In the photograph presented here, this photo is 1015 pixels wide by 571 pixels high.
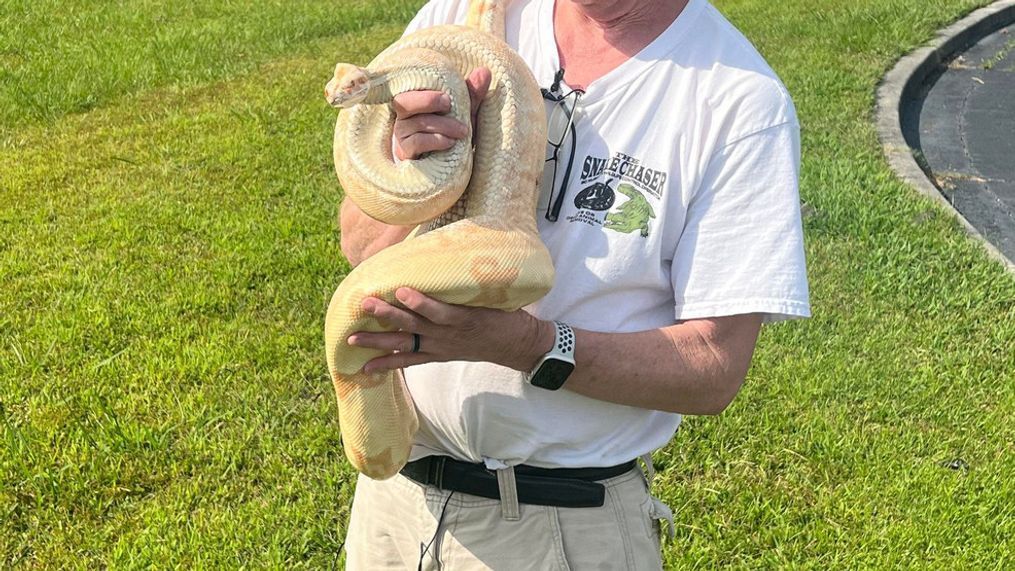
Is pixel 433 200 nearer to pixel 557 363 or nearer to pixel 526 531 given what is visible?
pixel 557 363

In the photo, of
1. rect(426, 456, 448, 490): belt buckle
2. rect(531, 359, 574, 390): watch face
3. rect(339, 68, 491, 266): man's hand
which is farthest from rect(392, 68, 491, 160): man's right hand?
rect(426, 456, 448, 490): belt buckle

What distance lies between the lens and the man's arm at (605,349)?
6.76 ft

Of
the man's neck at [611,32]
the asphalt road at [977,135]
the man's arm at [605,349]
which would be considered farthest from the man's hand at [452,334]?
the asphalt road at [977,135]

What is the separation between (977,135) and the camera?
367 inches

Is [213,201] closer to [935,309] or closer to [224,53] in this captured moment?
[224,53]

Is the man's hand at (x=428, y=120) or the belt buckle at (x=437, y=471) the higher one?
the man's hand at (x=428, y=120)

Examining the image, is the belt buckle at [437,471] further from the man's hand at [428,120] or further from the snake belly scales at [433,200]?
the man's hand at [428,120]

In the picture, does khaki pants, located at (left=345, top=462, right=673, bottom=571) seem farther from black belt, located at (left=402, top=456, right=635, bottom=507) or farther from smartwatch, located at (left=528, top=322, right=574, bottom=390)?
smartwatch, located at (left=528, top=322, right=574, bottom=390)

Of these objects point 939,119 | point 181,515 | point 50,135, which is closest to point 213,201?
point 50,135

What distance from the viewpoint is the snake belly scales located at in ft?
6.74

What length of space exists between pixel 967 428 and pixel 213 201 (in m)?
5.33

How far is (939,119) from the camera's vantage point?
31.8 feet

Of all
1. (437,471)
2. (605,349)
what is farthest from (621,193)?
(437,471)

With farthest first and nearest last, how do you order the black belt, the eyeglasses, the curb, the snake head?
the curb
the black belt
the eyeglasses
the snake head
